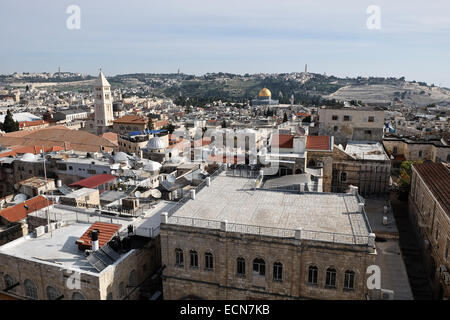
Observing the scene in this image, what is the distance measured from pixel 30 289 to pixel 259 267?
38.5ft

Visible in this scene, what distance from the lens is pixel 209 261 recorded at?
59.7 feet

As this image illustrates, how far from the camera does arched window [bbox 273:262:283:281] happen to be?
17.0 m

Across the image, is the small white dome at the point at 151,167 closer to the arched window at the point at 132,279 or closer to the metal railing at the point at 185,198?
the metal railing at the point at 185,198

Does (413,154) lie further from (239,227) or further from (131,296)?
(131,296)

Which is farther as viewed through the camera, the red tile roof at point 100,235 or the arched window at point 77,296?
the red tile roof at point 100,235

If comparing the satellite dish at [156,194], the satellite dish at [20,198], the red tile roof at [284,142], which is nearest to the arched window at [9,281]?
the satellite dish at [156,194]

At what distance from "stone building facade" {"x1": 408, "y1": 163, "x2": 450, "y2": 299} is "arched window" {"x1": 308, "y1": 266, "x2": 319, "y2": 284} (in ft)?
26.9

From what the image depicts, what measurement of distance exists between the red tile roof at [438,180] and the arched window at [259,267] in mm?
11790

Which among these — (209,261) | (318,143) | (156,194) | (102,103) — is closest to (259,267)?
(209,261)

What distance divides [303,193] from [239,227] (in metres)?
6.11

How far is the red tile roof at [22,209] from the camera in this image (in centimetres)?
2767

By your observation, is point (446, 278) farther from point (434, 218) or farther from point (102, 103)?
point (102, 103)

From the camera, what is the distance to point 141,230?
21.4m
